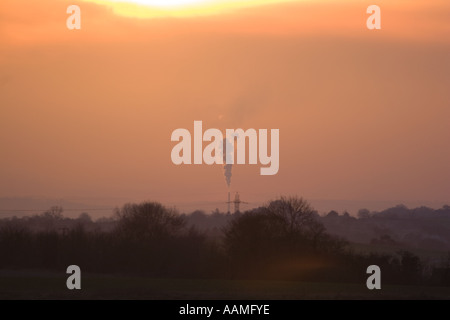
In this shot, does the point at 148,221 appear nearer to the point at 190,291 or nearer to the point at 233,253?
the point at 233,253

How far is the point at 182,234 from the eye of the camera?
78812mm

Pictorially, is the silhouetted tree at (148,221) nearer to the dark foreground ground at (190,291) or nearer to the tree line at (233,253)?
the tree line at (233,253)

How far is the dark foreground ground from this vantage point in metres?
Answer: 43.1

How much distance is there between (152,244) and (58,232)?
10.2m

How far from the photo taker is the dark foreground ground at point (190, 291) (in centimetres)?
4306

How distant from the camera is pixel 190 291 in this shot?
47.6 m

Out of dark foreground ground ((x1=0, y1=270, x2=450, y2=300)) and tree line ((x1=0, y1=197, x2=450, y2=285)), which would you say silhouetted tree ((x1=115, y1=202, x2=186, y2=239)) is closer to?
tree line ((x1=0, y1=197, x2=450, y2=285))

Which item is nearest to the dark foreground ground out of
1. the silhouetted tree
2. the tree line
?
the tree line

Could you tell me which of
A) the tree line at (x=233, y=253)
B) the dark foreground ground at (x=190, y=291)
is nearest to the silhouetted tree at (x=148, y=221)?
the tree line at (x=233, y=253)
